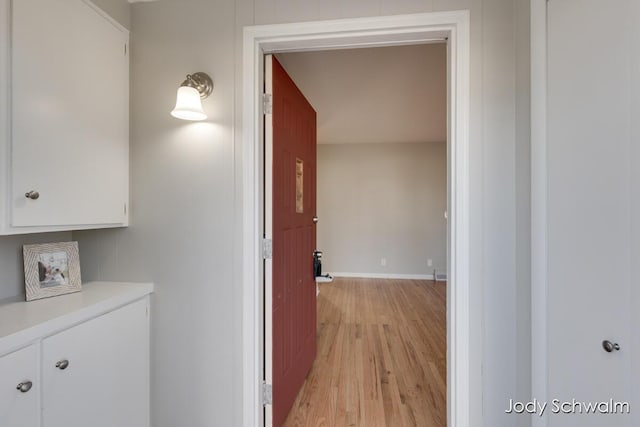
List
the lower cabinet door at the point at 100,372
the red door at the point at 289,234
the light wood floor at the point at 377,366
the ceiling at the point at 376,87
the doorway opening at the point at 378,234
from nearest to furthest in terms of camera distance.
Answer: the lower cabinet door at the point at 100,372 → the red door at the point at 289,234 → the light wood floor at the point at 377,366 → the doorway opening at the point at 378,234 → the ceiling at the point at 376,87

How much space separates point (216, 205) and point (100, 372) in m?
0.87

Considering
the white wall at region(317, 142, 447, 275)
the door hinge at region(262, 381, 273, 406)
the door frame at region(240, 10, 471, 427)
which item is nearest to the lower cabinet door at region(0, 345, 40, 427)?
the door frame at region(240, 10, 471, 427)

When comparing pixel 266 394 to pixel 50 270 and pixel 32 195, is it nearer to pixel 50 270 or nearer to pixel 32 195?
pixel 50 270

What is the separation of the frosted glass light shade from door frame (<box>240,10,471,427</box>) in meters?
0.22

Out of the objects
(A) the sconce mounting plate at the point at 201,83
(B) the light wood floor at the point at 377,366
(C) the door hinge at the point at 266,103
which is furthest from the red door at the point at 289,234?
(A) the sconce mounting plate at the point at 201,83

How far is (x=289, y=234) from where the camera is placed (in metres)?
1.81

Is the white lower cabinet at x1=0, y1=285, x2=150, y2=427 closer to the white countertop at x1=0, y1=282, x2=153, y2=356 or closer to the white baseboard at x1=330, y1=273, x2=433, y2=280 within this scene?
the white countertop at x1=0, y1=282, x2=153, y2=356

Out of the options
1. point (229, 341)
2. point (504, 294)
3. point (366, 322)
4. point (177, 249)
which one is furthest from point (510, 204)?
point (366, 322)

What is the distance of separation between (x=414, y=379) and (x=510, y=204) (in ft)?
5.47

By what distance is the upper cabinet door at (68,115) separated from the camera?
104 centimetres

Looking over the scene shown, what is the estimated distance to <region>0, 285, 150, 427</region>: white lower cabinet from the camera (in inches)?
36.6

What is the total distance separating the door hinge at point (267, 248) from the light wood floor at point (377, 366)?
1120 millimetres
